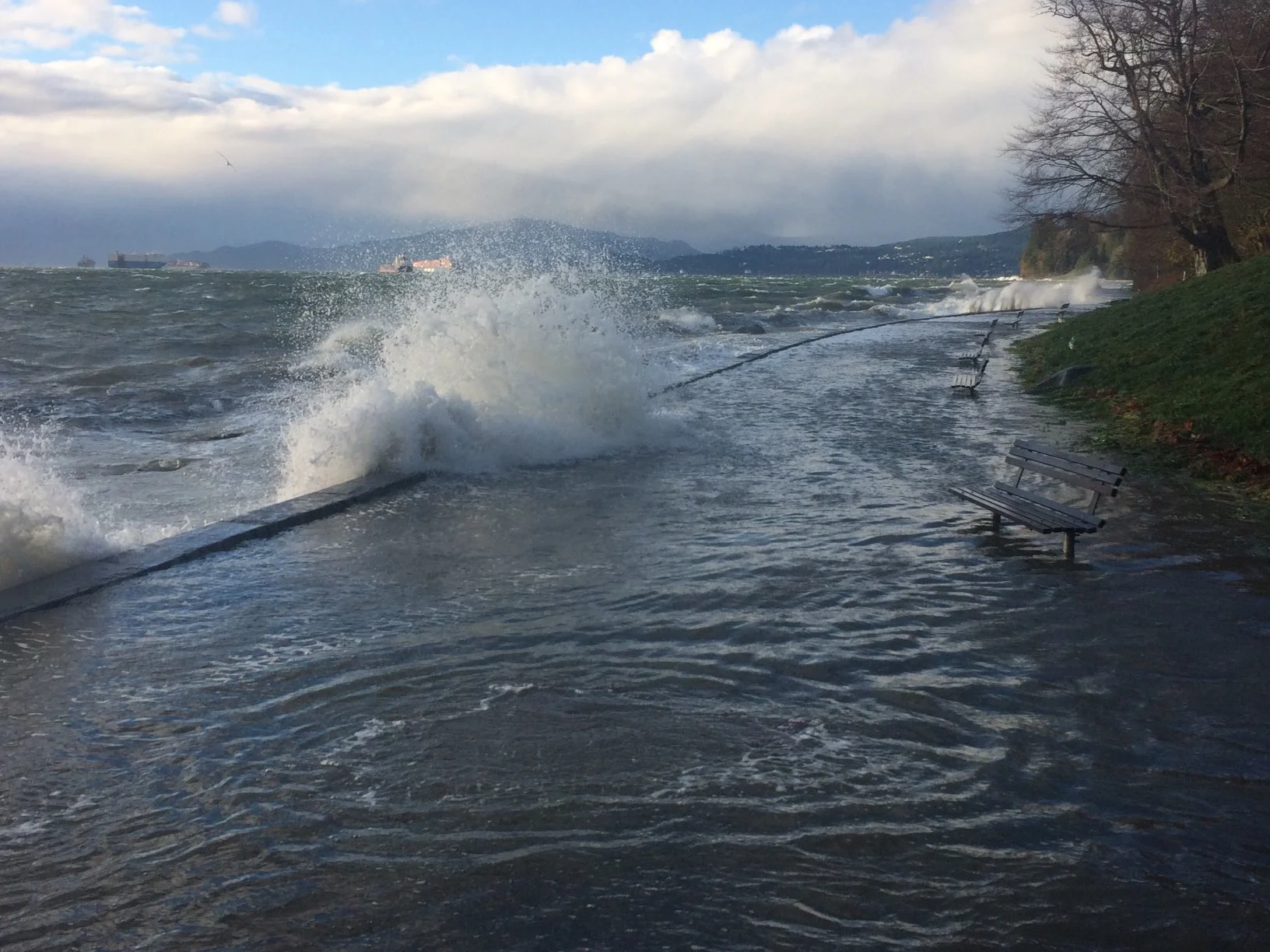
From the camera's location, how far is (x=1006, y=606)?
6516 millimetres

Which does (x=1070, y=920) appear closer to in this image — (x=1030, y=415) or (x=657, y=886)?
(x=657, y=886)

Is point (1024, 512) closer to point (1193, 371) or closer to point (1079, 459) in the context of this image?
point (1079, 459)

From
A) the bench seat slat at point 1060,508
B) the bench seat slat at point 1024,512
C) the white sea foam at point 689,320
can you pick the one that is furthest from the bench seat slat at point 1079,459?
the white sea foam at point 689,320

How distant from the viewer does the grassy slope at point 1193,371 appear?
419 inches

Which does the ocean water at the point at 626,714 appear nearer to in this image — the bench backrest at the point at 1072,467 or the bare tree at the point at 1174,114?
the bench backrest at the point at 1072,467

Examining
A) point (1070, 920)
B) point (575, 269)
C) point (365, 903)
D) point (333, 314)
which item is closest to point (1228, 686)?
point (1070, 920)

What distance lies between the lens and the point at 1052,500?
8.53 m

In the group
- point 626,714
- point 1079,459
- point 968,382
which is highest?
point 1079,459

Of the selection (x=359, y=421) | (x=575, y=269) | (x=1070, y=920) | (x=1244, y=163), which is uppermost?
(x=1244, y=163)

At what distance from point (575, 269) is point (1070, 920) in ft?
50.5

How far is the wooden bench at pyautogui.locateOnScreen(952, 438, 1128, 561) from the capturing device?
7520 millimetres

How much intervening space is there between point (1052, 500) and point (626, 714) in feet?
16.6

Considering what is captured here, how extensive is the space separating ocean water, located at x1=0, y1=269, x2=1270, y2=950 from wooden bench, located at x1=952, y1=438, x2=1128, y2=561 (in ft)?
0.82

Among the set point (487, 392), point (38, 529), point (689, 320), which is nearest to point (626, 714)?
point (38, 529)
